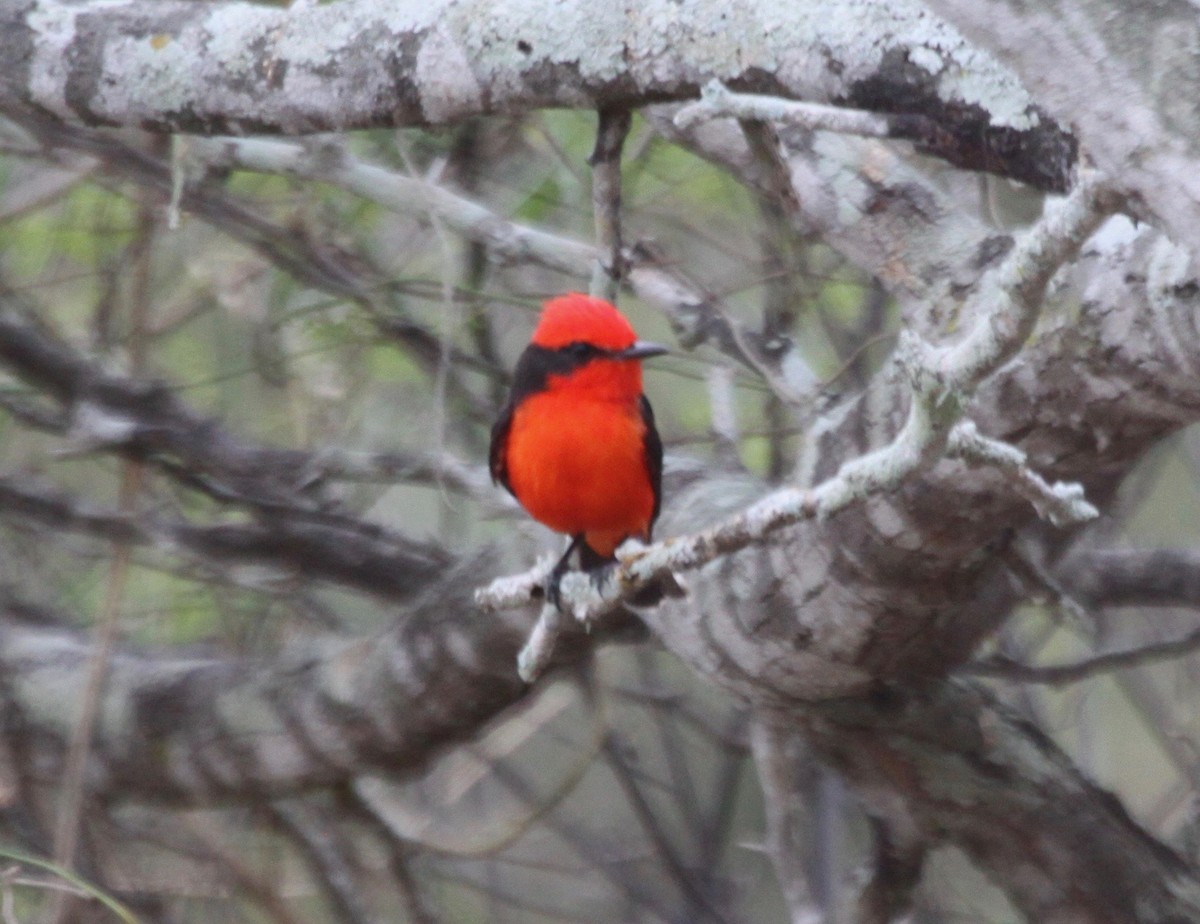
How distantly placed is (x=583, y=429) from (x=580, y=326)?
24 centimetres

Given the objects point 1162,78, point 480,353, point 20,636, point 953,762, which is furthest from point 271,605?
point 1162,78

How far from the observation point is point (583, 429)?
356 cm

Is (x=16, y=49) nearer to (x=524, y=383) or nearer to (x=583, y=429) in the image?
(x=524, y=383)

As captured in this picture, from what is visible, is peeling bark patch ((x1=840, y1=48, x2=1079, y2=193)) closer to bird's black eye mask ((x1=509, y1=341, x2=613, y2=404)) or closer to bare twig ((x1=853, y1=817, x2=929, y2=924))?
bird's black eye mask ((x1=509, y1=341, x2=613, y2=404))

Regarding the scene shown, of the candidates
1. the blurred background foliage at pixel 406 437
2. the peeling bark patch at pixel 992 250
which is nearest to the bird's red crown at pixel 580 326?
the blurred background foliage at pixel 406 437

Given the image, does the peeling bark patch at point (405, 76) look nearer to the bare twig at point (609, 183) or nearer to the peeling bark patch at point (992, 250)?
the bare twig at point (609, 183)

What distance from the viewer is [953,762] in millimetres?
3342

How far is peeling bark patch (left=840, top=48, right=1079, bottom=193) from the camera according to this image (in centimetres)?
218

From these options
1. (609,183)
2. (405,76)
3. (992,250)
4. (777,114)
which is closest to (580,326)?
(609,183)

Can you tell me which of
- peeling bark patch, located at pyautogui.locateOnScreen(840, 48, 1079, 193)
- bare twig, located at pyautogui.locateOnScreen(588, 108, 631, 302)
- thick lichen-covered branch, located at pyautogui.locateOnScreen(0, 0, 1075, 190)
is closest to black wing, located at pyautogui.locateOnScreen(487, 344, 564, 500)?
bare twig, located at pyautogui.locateOnScreen(588, 108, 631, 302)

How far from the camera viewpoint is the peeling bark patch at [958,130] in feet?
7.16

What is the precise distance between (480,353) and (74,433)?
114 cm

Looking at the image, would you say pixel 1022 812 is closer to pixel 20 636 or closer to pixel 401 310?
pixel 401 310

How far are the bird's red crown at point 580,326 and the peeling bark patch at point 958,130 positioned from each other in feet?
3.92
